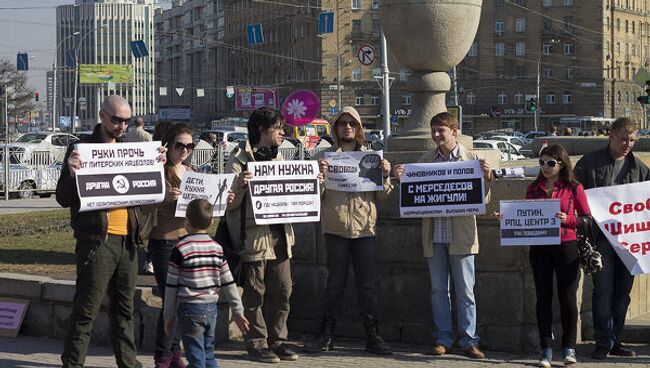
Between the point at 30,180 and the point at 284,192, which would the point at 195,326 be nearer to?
the point at 284,192

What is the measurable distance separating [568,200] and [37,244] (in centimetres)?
742

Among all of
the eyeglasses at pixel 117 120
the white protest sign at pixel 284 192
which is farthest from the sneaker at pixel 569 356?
the eyeglasses at pixel 117 120

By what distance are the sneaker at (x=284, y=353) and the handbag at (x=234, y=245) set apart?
25.1 inches

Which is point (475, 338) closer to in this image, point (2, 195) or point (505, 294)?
point (505, 294)

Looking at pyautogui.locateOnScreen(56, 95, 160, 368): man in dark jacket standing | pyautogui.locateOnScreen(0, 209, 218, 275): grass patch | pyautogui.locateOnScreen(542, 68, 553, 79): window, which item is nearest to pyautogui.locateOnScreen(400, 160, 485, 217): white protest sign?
pyautogui.locateOnScreen(56, 95, 160, 368): man in dark jacket standing

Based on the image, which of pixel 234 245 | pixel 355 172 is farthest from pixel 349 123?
pixel 234 245

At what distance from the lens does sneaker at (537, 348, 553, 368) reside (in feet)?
28.2

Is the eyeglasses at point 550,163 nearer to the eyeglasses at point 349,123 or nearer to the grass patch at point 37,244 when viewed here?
the eyeglasses at point 349,123

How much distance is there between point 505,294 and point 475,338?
0.52 meters

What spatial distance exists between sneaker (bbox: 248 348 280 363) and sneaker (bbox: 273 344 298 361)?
0.08 meters

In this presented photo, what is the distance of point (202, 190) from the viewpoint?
8.57 metres

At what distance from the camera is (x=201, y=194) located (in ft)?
28.0

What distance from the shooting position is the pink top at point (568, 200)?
853 cm

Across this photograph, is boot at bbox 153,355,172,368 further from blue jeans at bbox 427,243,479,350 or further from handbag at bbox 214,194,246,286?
blue jeans at bbox 427,243,479,350
